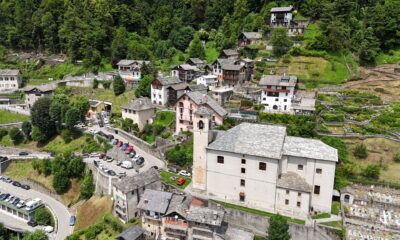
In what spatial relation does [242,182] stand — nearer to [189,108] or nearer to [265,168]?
[265,168]

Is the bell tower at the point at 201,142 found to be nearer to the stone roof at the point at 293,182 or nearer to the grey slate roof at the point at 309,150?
the stone roof at the point at 293,182

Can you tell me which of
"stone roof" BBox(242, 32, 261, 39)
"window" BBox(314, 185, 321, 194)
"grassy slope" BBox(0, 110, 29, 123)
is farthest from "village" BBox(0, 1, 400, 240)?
"stone roof" BBox(242, 32, 261, 39)

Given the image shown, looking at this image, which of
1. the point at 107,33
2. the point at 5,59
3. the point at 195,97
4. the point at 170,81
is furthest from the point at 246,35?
the point at 5,59

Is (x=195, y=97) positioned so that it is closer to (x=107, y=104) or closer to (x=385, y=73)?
(x=107, y=104)

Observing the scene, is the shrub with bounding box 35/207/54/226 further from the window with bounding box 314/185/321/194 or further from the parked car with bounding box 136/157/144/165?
the window with bounding box 314/185/321/194

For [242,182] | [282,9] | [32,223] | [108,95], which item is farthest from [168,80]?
[282,9]

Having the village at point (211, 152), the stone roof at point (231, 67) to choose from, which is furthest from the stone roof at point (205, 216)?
the stone roof at point (231, 67)
